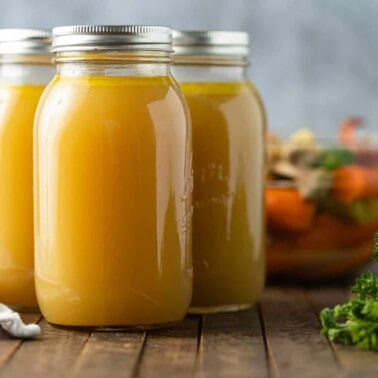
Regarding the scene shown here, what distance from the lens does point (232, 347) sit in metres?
1.35

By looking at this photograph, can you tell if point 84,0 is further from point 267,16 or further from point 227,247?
point 227,247

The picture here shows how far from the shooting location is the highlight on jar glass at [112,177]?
4.58 ft

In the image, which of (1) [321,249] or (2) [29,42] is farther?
(1) [321,249]

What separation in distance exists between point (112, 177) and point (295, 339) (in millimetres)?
292

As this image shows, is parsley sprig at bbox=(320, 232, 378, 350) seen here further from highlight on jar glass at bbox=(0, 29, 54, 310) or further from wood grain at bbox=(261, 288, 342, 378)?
highlight on jar glass at bbox=(0, 29, 54, 310)

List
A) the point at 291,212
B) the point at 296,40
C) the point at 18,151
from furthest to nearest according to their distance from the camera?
the point at 296,40 → the point at 291,212 → the point at 18,151

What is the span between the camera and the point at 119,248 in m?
1.40

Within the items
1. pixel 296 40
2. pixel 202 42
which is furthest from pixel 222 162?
pixel 296 40

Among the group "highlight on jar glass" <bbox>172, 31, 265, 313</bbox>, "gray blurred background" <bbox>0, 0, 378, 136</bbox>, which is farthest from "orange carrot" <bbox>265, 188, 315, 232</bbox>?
"gray blurred background" <bbox>0, 0, 378, 136</bbox>

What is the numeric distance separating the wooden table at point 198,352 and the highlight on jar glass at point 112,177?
0.05 meters

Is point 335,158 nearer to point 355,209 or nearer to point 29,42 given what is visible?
point 355,209

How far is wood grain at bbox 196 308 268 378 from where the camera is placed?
1.23 m

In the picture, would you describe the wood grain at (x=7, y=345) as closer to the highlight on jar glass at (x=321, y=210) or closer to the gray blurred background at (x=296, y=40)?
the highlight on jar glass at (x=321, y=210)

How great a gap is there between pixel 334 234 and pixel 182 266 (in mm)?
529
